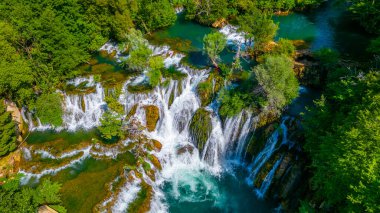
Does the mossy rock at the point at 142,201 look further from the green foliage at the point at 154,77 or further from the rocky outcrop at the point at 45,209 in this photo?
the green foliage at the point at 154,77

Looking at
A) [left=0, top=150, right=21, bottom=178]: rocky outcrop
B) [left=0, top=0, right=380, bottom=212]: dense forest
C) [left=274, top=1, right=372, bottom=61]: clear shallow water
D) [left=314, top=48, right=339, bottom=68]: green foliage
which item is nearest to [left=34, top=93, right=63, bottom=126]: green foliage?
[left=0, top=0, right=380, bottom=212]: dense forest

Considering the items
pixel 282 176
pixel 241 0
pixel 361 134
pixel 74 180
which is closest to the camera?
pixel 361 134

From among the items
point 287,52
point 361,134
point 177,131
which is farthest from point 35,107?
point 361,134

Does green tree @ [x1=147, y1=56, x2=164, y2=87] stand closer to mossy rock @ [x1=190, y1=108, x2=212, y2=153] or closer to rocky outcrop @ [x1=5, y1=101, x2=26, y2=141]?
mossy rock @ [x1=190, y1=108, x2=212, y2=153]

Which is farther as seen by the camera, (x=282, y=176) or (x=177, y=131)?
(x=177, y=131)

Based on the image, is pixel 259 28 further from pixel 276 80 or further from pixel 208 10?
pixel 208 10

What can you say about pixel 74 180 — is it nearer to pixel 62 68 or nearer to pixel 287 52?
pixel 62 68
